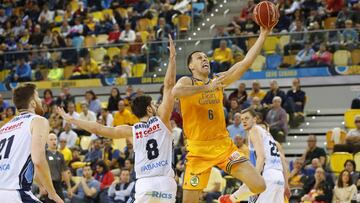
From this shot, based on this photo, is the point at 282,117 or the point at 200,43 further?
the point at 200,43

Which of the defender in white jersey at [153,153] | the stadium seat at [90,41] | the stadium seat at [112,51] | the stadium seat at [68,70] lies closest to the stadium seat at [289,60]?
the stadium seat at [112,51]

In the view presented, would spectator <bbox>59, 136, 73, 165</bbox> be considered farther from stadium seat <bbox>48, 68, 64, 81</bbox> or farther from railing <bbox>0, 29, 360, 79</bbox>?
stadium seat <bbox>48, 68, 64, 81</bbox>

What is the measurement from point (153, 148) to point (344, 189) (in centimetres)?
704

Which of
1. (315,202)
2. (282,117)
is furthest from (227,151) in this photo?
(282,117)

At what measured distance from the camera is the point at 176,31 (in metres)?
22.7

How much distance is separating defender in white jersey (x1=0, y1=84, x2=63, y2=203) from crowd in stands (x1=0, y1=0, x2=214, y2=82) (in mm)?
14202

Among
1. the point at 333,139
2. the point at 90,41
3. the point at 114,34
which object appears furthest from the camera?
the point at 90,41

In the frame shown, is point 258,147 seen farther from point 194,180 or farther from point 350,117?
point 350,117

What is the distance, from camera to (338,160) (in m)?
16.3

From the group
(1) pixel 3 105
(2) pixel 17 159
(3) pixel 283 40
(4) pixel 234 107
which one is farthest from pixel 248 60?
(1) pixel 3 105

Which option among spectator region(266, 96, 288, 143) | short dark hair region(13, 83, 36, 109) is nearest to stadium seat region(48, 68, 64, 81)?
spectator region(266, 96, 288, 143)

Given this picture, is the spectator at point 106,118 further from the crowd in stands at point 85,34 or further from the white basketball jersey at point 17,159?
the white basketball jersey at point 17,159

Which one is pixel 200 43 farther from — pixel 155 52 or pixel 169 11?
pixel 169 11

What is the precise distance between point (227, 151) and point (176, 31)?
13.5m
